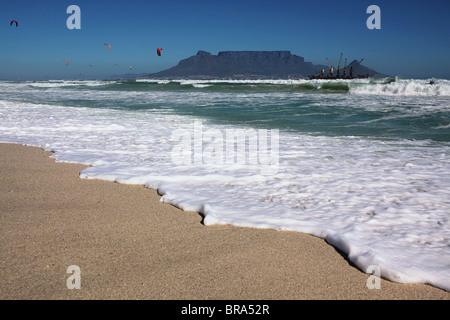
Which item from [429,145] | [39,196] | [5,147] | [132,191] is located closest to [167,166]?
[132,191]

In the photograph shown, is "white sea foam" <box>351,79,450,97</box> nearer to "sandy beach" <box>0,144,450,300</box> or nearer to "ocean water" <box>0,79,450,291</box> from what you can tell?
"ocean water" <box>0,79,450,291</box>

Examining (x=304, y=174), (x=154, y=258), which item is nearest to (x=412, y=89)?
(x=304, y=174)

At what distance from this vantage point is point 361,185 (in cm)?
378

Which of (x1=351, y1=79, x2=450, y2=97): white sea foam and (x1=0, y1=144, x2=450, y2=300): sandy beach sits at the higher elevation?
(x1=351, y1=79, x2=450, y2=97): white sea foam

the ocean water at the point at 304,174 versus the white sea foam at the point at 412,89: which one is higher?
the white sea foam at the point at 412,89

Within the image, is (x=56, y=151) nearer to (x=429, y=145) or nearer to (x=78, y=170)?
(x=78, y=170)

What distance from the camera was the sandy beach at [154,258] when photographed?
6.40 feet

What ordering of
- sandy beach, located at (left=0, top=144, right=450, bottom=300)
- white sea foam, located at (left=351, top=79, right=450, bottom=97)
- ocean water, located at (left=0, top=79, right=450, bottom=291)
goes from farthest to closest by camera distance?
white sea foam, located at (left=351, top=79, right=450, bottom=97), ocean water, located at (left=0, top=79, right=450, bottom=291), sandy beach, located at (left=0, top=144, right=450, bottom=300)

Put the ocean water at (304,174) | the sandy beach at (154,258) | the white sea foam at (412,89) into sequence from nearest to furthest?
the sandy beach at (154,258), the ocean water at (304,174), the white sea foam at (412,89)

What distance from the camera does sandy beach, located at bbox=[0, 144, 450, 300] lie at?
195 centimetres

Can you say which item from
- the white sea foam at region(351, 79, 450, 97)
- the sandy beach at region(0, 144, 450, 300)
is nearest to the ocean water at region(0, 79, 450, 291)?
the sandy beach at region(0, 144, 450, 300)

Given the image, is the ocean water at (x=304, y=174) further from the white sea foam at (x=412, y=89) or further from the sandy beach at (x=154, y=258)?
the white sea foam at (x=412, y=89)

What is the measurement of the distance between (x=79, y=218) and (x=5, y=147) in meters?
3.78

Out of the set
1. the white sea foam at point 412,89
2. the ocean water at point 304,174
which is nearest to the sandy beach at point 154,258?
the ocean water at point 304,174
